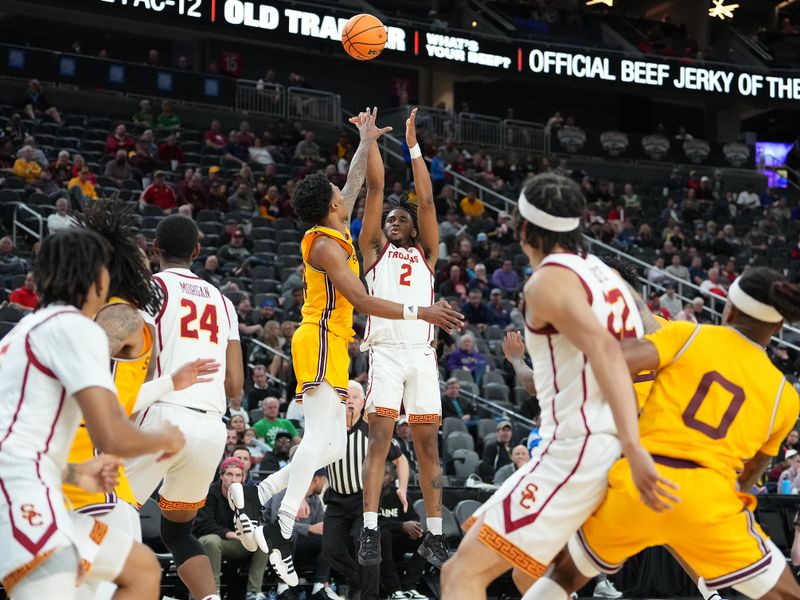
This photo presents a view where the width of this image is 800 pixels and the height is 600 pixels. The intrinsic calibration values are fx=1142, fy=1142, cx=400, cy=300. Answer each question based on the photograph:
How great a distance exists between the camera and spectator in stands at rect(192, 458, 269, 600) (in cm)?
953

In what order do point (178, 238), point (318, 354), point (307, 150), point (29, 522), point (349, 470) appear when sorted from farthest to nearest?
point (307, 150), point (349, 470), point (318, 354), point (178, 238), point (29, 522)

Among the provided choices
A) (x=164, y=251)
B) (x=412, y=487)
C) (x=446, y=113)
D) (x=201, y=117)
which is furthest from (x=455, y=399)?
(x=446, y=113)

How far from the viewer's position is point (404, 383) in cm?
798

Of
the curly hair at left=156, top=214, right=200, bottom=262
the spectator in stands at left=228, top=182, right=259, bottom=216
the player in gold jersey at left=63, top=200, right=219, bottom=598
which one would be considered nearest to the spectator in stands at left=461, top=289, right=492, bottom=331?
the spectator in stands at left=228, top=182, right=259, bottom=216

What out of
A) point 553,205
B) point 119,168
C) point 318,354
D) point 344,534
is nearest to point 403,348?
point 318,354

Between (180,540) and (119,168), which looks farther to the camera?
(119,168)

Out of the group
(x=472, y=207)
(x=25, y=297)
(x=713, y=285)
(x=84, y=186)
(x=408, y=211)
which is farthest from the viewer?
(x=472, y=207)

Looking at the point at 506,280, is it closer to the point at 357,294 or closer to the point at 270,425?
the point at 270,425

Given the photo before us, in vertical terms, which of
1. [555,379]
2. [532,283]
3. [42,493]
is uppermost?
[532,283]

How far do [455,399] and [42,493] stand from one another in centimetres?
1078

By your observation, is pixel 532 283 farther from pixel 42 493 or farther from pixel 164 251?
pixel 164 251

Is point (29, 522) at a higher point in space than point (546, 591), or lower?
higher

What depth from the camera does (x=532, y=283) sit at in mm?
4500

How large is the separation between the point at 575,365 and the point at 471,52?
893 inches
